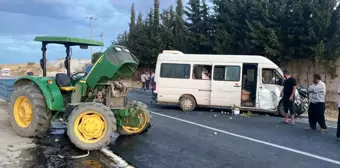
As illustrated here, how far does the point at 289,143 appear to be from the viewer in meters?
8.39

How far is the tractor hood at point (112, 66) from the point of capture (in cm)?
A: 740

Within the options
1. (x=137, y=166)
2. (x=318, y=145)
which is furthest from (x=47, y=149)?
(x=318, y=145)

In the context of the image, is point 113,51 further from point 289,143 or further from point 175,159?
point 289,143

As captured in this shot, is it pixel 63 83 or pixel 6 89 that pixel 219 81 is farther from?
pixel 6 89

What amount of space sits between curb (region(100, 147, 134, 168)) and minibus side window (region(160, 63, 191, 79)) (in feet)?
26.5

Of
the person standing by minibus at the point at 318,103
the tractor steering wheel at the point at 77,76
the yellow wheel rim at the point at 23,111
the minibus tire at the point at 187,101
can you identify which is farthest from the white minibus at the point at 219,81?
the yellow wheel rim at the point at 23,111

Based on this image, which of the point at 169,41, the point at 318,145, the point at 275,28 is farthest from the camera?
the point at 169,41

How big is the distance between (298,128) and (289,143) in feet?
8.56

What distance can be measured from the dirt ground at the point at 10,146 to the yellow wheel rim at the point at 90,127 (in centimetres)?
116

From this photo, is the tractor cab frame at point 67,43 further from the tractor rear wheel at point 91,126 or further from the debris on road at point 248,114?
the debris on road at point 248,114

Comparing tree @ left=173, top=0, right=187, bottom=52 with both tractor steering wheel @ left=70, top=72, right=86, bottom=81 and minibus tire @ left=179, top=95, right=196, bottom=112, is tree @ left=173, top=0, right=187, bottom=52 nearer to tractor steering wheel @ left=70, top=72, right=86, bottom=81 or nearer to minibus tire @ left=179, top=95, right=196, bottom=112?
minibus tire @ left=179, top=95, right=196, bottom=112

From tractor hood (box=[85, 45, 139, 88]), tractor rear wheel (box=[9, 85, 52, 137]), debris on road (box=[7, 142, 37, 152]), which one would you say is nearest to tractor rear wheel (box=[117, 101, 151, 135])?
tractor hood (box=[85, 45, 139, 88])

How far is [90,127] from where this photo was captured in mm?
7141

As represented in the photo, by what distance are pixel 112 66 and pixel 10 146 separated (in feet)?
9.02
